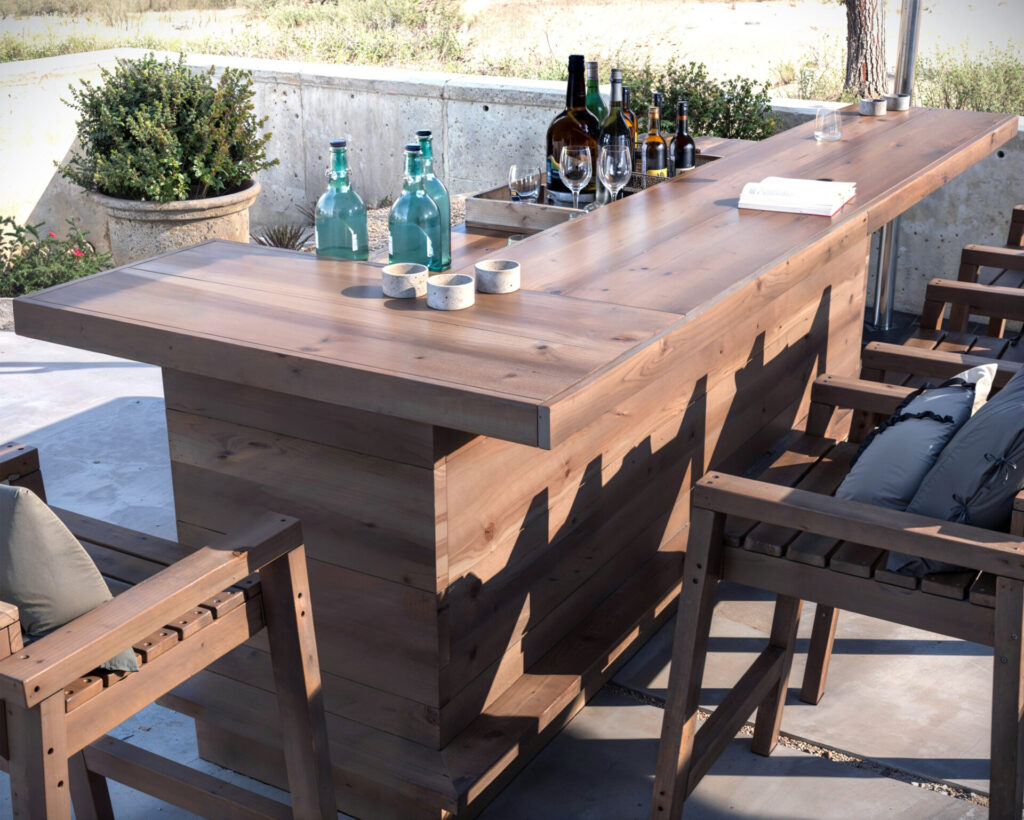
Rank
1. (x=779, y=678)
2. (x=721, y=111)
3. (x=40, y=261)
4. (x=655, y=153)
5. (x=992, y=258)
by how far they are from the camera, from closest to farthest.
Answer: (x=779, y=678), (x=655, y=153), (x=992, y=258), (x=721, y=111), (x=40, y=261)

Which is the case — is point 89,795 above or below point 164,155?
below

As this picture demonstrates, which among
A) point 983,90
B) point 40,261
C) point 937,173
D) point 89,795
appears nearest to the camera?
point 89,795

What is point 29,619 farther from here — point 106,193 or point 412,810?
point 106,193

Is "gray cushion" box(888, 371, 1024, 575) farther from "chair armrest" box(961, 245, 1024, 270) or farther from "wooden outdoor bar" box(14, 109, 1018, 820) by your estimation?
"chair armrest" box(961, 245, 1024, 270)

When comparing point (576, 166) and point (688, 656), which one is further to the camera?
point (576, 166)

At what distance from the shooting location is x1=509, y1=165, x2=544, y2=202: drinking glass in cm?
292

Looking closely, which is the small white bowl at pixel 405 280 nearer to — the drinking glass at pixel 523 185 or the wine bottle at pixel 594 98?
the drinking glass at pixel 523 185

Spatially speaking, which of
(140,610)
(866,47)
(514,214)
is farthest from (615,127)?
(866,47)

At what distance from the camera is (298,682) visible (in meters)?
1.81

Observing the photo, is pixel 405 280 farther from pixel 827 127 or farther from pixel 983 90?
pixel 983 90

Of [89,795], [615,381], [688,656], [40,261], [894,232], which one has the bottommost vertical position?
[89,795]

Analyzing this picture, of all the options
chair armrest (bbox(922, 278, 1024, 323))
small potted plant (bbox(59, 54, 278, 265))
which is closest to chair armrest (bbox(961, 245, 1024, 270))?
chair armrest (bbox(922, 278, 1024, 323))

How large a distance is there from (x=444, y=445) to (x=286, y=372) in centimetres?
28

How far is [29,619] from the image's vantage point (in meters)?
1.48
